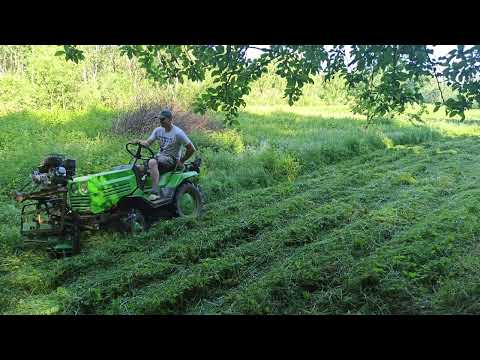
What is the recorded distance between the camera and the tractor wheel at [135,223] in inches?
165

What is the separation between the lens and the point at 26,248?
13.2 ft

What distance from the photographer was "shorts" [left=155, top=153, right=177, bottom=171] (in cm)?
464

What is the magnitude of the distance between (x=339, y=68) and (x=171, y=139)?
1896 millimetres

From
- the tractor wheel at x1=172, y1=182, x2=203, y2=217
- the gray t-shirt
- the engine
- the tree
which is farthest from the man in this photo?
the engine

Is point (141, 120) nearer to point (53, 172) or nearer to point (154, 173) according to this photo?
point (154, 173)

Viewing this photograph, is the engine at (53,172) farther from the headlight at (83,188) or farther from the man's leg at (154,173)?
the man's leg at (154,173)

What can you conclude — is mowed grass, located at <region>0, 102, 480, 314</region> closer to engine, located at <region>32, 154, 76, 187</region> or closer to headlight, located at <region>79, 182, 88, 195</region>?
headlight, located at <region>79, 182, 88, 195</region>

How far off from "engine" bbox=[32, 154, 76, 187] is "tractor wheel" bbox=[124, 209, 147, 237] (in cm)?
66

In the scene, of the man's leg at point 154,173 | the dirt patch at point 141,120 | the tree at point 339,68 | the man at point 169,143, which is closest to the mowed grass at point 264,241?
the dirt patch at point 141,120

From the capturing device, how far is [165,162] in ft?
15.4

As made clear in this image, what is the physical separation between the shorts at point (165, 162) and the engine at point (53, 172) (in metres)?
1.00

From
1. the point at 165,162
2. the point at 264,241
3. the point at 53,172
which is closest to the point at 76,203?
the point at 53,172
